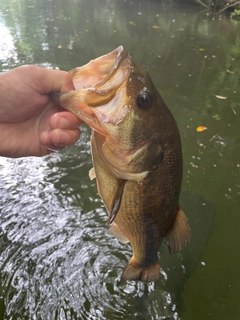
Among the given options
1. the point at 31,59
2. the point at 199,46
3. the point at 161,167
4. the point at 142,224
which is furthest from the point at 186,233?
the point at 199,46

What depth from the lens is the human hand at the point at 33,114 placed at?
176 cm

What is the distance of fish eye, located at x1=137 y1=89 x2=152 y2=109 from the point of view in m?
1.43

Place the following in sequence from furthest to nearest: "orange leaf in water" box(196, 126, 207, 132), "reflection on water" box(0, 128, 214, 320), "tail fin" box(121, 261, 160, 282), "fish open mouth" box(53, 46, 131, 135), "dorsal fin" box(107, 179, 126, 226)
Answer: "orange leaf in water" box(196, 126, 207, 132) < "reflection on water" box(0, 128, 214, 320) < "tail fin" box(121, 261, 160, 282) < "dorsal fin" box(107, 179, 126, 226) < "fish open mouth" box(53, 46, 131, 135)

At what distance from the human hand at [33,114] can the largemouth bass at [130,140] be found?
0.68 feet

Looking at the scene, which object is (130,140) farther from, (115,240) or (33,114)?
(115,240)

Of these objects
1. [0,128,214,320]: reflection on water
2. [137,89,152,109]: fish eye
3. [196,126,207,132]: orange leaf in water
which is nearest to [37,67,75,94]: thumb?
[137,89,152,109]: fish eye

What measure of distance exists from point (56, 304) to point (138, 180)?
131 cm

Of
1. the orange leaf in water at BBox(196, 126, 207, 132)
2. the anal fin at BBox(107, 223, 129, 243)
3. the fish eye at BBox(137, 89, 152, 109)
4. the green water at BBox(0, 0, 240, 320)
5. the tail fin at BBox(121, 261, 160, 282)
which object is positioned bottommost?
the orange leaf in water at BBox(196, 126, 207, 132)

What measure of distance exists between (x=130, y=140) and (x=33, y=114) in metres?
0.79

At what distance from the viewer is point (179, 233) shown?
5.78ft

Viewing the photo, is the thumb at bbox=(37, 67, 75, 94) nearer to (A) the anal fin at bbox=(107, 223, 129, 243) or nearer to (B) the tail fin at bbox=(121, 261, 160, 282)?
(A) the anal fin at bbox=(107, 223, 129, 243)

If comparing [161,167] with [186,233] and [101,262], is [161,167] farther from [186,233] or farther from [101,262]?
[101,262]

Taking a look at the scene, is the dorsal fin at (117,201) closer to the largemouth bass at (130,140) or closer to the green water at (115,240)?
the largemouth bass at (130,140)

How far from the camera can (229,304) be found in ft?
8.21
